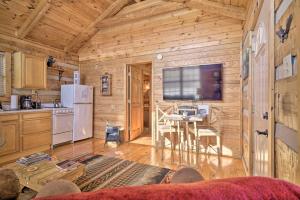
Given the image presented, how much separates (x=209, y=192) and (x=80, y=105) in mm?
4889

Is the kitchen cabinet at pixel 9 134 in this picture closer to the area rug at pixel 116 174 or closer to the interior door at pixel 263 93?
the area rug at pixel 116 174

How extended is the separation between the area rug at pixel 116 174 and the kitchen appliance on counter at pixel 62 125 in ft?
4.19

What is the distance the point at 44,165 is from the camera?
85.6 inches

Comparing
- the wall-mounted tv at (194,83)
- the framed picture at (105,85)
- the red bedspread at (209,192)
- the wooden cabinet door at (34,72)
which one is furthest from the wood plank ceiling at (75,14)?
the red bedspread at (209,192)

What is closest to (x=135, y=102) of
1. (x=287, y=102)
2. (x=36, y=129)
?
(x=36, y=129)

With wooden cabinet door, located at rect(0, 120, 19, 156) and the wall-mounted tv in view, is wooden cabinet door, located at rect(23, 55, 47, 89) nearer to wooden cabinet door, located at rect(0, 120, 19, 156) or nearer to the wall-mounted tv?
wooden cabinet door, located at rect(0, 120, 19, 156)

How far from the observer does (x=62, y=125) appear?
443 cm

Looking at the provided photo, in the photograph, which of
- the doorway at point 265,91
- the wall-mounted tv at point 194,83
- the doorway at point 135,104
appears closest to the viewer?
the doorway at point 265,91

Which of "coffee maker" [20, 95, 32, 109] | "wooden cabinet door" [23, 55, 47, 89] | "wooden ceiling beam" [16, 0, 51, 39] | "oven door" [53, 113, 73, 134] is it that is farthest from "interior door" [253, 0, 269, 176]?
"coffee maker" [20, 95, 32, 109]

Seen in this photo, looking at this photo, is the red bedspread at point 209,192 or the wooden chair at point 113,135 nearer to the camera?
the red bedspread at point 209,192

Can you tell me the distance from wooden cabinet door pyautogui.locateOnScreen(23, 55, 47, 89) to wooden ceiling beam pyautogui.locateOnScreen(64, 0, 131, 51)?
3.88ft

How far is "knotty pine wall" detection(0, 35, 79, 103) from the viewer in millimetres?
3977

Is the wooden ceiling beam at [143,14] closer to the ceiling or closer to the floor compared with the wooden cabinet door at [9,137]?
closer to the ceiling

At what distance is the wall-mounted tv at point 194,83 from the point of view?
3.71 metres
